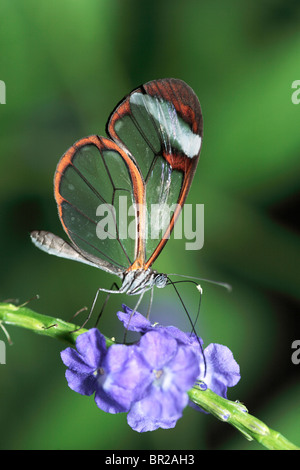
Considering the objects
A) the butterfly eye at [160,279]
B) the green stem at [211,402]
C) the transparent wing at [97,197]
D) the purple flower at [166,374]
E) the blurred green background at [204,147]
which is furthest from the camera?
the blurred green background at [204,147]

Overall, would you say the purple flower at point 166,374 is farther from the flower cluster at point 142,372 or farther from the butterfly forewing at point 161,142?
the butterfly forewing at point 161,142

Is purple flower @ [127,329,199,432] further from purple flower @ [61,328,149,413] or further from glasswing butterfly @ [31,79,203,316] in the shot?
glasswing butterfly @ [31,79,203,316]

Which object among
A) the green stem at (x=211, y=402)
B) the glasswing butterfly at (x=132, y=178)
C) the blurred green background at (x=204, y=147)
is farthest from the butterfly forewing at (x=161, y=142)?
the blurred green background at (x=204, y=147)

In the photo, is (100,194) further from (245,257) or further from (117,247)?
(245,257)

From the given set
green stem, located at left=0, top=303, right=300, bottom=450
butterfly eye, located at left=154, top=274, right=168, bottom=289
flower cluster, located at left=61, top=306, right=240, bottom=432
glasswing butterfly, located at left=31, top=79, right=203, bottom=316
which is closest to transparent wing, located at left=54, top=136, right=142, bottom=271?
glasswing butterfly, located at left=31, top=79, right=203, bottom=316

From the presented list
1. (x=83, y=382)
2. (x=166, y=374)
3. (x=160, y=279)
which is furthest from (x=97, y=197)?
(x=166, y=374)

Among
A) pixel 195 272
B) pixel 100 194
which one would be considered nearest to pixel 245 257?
pixel 195 272

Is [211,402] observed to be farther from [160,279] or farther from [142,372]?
[160,279]
